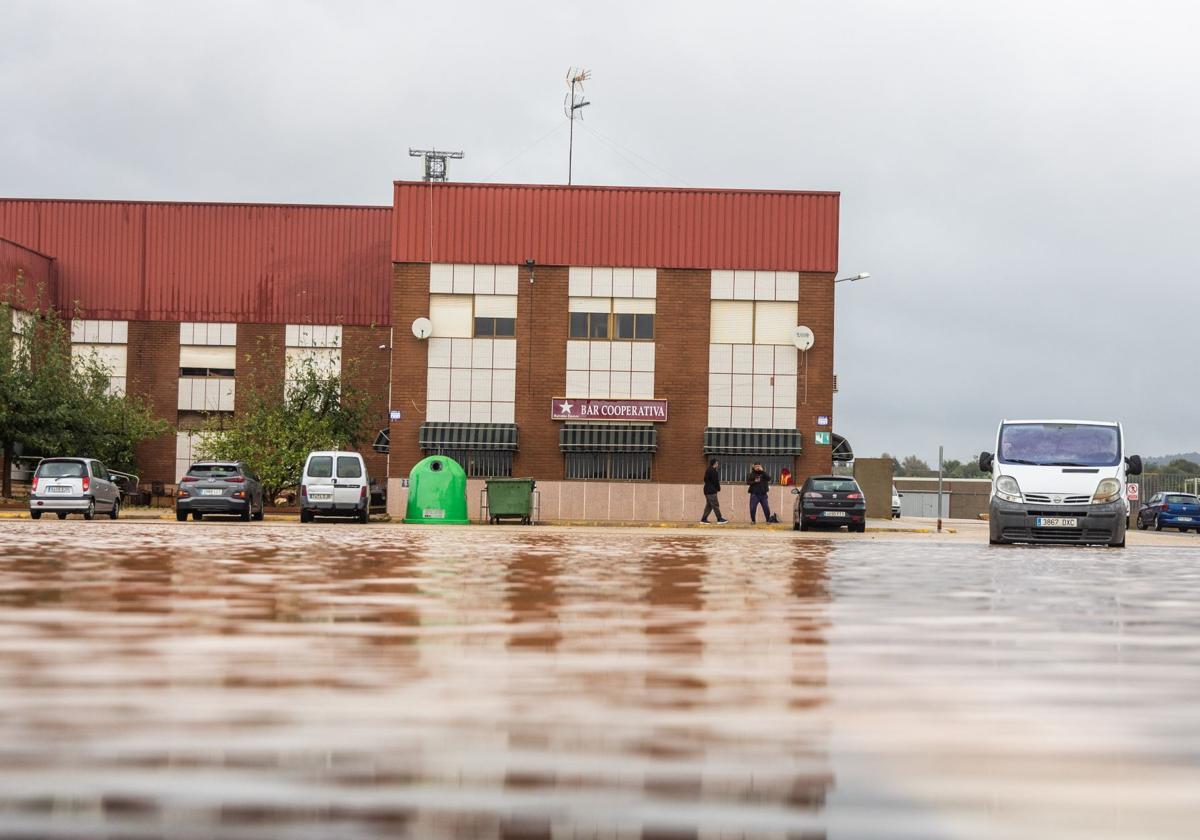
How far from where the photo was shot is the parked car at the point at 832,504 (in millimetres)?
38906

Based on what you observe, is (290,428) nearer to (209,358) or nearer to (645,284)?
(209,358)

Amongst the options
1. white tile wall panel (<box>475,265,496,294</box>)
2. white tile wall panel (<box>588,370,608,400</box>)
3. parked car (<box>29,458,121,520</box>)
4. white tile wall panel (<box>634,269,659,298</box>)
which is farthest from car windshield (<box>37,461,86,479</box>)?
Result: white tile wall panel (<box>634,269,659,298</box>)

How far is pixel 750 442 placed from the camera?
47719mm

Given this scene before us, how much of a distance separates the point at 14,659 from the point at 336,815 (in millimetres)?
4016

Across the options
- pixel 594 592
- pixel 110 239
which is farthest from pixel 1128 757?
pixel 110 239

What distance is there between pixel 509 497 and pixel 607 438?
7.23 m

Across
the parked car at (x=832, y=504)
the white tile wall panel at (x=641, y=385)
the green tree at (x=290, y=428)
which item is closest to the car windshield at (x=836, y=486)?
the parked car at (x=832, y=504)

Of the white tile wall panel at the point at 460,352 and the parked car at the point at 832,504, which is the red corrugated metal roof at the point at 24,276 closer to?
the white tile wall panel at the point at 460,352

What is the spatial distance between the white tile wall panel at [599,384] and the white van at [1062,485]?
21.0 metres

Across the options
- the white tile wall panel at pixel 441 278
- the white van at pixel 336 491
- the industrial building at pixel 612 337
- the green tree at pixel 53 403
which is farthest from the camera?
the white tile wall panel at pixel 441 278

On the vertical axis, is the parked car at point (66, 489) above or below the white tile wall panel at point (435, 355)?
below

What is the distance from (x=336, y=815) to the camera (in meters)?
4.16

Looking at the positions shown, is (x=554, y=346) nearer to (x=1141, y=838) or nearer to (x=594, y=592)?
(x=594, y=592)

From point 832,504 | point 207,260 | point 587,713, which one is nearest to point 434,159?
point 207,260
